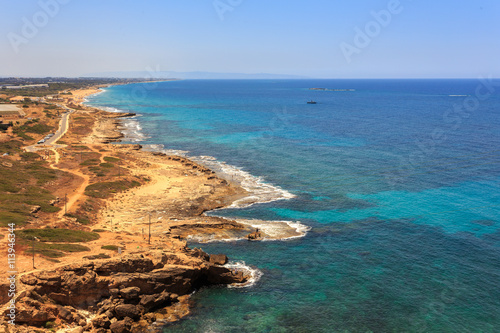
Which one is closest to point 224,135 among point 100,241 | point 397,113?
point 100,241

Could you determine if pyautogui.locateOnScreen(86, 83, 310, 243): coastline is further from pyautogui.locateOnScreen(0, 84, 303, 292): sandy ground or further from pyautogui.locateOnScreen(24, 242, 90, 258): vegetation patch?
pyautogui.locateOnScreen(24, 242, 90, 258): vegetation patch

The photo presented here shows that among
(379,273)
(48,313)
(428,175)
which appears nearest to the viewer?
(48,313)

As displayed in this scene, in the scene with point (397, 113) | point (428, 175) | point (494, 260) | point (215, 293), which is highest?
point (397, 113)

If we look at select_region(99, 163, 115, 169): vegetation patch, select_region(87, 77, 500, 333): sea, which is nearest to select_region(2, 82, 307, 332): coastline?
select_region(99, 163, 115, 169): vegetation patch

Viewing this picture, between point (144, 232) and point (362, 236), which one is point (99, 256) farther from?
point (362, 236)

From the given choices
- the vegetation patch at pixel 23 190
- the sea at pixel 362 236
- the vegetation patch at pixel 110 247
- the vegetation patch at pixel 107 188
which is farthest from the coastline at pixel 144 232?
the vegetation patch at pixel 23 190

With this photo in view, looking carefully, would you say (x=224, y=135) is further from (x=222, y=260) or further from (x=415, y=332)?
(x=415, y=332)
